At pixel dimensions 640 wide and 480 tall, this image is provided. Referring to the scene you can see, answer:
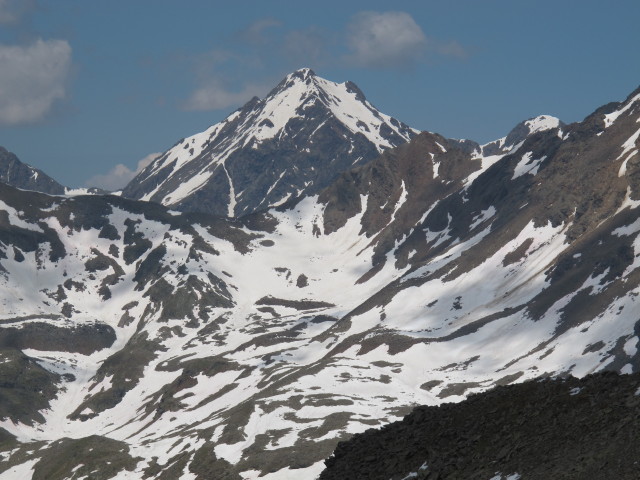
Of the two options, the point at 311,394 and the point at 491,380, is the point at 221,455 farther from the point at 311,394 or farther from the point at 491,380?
the point at 491,380

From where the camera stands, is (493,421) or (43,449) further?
(43,449)

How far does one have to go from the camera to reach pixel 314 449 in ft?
407

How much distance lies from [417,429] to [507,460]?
922 cm

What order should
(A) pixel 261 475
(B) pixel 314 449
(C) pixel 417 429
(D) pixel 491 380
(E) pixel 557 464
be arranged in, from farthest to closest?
(D) pixel 491 380 → (B) pixel 314 449 → (A) pixel 261 475 → (C) pixel 417 429 → (E) pixel 557 464

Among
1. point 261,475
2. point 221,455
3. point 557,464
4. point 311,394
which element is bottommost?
point 557,464

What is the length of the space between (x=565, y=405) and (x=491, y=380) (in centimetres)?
15406

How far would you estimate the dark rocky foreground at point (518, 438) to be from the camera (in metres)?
36.7

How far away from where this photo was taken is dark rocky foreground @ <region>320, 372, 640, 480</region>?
120ft

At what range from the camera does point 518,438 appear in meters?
41.7

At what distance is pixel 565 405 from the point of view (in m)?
43.0

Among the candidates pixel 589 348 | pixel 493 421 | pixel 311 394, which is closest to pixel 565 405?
pixel 493 421

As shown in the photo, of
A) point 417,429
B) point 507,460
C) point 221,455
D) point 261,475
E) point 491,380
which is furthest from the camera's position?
point 491,380

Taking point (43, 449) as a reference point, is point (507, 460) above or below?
below

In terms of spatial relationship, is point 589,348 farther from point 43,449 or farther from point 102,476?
point 43,449
